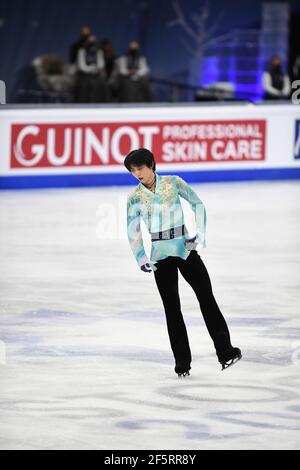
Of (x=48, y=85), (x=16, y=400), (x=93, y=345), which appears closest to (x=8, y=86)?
(x=48, y=85)

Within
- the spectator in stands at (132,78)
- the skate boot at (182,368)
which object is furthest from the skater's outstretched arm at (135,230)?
the spectator in stands at (132,78)

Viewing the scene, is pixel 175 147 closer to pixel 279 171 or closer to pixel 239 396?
pixel 279 171

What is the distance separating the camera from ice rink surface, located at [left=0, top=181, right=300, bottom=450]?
6.23 m

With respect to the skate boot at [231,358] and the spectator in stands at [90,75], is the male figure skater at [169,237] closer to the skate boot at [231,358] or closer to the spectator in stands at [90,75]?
the skate boot at [231,358]

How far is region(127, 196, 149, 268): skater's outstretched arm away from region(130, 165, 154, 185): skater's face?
7.4 inches

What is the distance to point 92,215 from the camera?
14.4 metres

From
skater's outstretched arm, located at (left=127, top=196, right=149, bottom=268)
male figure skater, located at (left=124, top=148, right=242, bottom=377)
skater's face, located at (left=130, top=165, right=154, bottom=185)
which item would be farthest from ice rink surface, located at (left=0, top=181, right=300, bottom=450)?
skater's face, located at (left=130, top=165, right=154, bottom=185)

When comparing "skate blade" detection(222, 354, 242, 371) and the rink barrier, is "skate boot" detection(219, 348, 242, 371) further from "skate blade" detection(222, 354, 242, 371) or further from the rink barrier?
Result: the rink barrier

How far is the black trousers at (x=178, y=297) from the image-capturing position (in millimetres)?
7120

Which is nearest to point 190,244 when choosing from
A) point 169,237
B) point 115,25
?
point 169,237

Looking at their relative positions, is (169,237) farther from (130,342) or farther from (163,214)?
(130,342)

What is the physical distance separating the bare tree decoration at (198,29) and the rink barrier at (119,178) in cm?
656

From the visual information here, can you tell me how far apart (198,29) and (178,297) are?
17448 mm

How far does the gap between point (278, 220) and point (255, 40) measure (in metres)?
11.3
